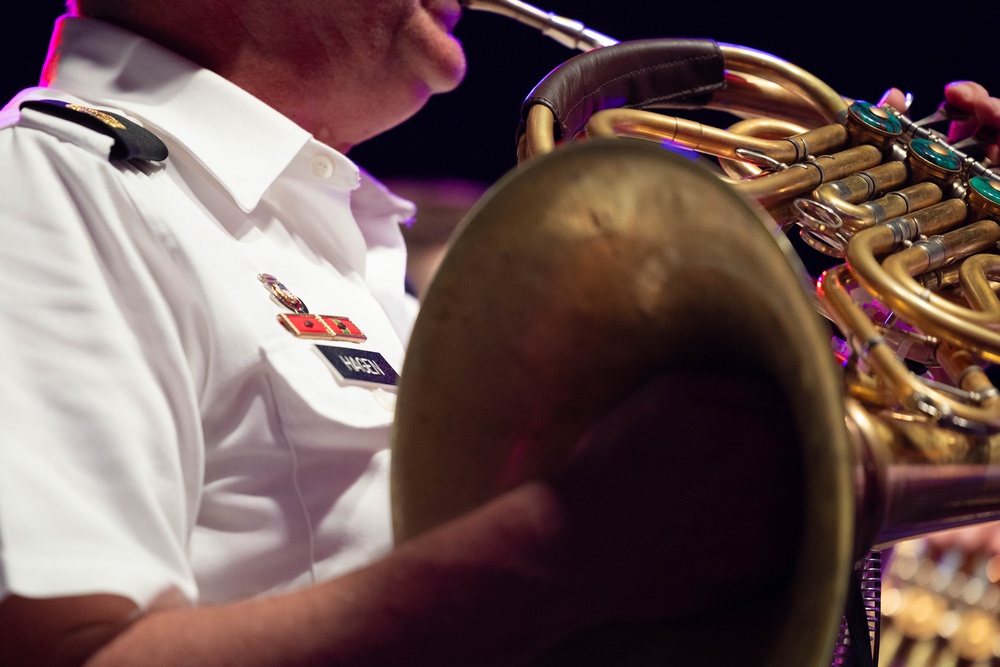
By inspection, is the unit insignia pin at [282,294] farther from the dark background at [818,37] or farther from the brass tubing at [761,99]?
the dark background at [818,37]

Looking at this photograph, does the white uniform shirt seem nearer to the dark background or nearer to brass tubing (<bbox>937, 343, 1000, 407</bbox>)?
brass tubing (<bbox>937, 343, 1000, 407</bbox>)

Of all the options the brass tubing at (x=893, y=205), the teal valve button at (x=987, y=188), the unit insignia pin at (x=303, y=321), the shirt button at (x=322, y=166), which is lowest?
the unit insignia pin at (x=303, y=321)

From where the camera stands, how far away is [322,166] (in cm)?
103

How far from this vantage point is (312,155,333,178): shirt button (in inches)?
40.4

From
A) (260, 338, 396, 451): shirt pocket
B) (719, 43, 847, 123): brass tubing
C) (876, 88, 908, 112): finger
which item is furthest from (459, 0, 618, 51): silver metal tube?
(260, 338, 396, 451): shirt pocket

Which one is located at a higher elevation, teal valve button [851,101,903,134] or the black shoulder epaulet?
teal valve button [851,101,903,134]

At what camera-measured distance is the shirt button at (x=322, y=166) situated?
103 centimetres

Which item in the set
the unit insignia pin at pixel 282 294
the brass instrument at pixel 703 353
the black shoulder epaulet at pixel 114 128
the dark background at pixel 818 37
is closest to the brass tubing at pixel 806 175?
the brass instrument at pixel 703 353

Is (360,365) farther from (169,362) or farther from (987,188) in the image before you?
(987,188)

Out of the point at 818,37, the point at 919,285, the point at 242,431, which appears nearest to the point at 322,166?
the point at 242,431

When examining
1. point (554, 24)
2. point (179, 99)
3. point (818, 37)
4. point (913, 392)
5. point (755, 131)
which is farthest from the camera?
point (818, 37)

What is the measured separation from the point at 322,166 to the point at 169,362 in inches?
15.0

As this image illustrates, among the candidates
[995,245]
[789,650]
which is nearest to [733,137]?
[995,245]

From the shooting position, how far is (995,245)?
965 millimetres
